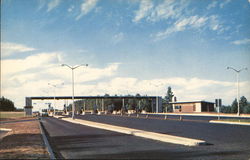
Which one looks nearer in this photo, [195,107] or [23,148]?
[23,148]

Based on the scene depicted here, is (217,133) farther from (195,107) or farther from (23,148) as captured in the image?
(195,107)

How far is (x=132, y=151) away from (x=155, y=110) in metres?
104

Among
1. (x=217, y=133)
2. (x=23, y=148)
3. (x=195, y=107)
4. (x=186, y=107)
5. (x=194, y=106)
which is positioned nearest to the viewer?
(x=23, y=148)

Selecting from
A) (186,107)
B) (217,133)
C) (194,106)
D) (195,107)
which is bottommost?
(186,107)

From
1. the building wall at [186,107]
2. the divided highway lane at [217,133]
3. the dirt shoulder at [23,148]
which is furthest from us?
the building wall at [186,107]

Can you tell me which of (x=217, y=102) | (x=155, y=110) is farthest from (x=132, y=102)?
(x=217, y=102)

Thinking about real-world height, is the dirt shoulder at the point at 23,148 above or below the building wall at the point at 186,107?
above

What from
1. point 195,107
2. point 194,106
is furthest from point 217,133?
point 194,106

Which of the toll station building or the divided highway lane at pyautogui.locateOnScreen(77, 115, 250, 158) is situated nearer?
the divided highway lane at pyautogui.locateOnScreen(77, 115, 250, 158)

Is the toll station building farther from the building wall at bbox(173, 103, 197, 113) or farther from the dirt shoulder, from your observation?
the dirt shoulder

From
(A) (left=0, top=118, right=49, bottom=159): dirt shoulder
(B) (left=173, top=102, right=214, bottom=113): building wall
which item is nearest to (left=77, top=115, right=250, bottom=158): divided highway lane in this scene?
(A) (left=0, top=118, right=49, bottom=159): dirt shoulder

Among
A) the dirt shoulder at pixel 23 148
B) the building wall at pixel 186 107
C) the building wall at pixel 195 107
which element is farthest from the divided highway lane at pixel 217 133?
the building wall at pixel 186 107

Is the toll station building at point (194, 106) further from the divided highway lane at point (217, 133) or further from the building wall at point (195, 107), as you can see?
the divided highway lane at point (217, 133)

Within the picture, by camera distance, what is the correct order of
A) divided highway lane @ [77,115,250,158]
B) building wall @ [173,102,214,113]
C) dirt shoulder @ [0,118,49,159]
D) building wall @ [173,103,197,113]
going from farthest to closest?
building wall @ [173,103,197,113] → building wall @ [173,102,214,113] → divided highway lane @ [77,115,250,158] → dirt shoulder @ [0,118,49,159]
